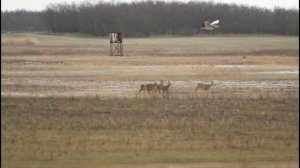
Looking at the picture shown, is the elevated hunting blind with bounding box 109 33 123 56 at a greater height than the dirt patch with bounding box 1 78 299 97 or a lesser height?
lesser

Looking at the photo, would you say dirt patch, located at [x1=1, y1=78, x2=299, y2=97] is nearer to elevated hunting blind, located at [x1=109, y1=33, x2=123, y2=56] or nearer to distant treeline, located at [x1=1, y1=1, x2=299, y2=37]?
elevated hunting blind, located at [x1=109, y1=33, x2=123, y2=56]

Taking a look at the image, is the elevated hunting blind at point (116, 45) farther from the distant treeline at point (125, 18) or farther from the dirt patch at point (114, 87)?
the distant treeline at point (125, 18)

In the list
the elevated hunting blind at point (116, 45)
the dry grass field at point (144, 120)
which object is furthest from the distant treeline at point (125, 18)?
the dry grass field at point (144, 120)

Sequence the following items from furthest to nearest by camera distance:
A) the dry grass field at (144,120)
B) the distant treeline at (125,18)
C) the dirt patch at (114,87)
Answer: the distant treeline at (125,18), the dirt patch at (114,87), the dry grass field at (144,120)

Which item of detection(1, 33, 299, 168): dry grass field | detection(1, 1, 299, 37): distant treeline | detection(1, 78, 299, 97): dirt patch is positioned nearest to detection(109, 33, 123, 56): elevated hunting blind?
detection(1, 33, 299, 168): dry grass field

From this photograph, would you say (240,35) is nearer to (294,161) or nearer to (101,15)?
(101,15)

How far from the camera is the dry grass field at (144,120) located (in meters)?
15.4

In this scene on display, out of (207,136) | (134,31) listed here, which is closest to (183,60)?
(207,136)

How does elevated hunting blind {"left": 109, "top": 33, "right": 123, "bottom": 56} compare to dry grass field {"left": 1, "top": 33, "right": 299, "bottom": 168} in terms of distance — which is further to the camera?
elevated hunting blind {"left": 109, "top": 33, "right": 123, "bottom": 56}

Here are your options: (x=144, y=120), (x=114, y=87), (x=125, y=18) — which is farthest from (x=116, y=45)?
(x=144, y=120)

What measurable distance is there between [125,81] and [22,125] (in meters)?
14.8

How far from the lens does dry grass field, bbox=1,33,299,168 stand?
1539 cm

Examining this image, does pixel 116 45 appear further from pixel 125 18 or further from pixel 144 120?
pixel 144 120

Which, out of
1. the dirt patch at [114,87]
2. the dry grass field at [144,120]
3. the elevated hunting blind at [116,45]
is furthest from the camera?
the elevated hunting blind at [116,45]
